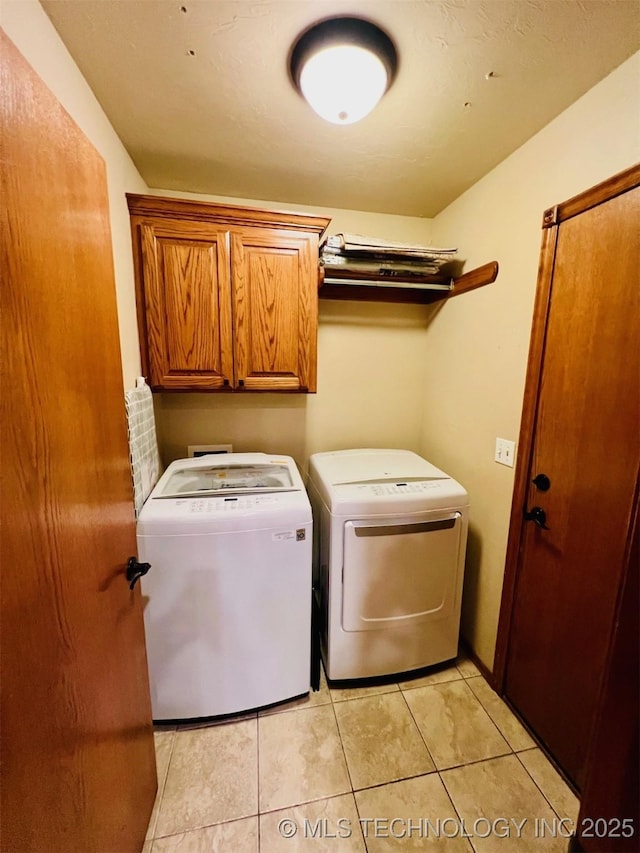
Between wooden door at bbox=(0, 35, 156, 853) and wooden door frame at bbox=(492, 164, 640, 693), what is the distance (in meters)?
1.50

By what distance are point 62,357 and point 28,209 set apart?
254mm

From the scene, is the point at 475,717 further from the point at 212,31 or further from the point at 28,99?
the point at 212,31

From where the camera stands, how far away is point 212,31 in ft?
3.06

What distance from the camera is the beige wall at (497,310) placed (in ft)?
3.59

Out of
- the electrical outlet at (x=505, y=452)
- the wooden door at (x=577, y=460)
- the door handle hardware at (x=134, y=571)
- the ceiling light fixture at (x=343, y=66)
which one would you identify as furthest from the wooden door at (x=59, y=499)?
the electrical outlet at (x=505, y=452)

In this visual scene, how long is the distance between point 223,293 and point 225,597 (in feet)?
4.43

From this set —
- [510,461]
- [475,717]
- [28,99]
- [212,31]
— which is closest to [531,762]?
[475,717]

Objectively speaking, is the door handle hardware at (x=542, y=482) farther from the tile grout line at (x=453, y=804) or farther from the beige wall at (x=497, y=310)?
the tile grout line at (x=453, y=804)

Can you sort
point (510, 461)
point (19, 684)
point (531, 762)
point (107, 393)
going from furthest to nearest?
point (510, 461)
point (531, 762)
point (107, 393)
point (19, 684)

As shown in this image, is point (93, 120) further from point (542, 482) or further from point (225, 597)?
point (542, 482)

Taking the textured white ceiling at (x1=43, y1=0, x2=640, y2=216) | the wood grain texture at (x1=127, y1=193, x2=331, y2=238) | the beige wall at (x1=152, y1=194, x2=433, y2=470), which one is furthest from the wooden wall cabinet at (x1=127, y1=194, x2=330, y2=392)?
the beige wall at (x1=152, y1=194, x2=433, y2=470)

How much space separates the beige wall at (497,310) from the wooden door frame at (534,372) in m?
0.05

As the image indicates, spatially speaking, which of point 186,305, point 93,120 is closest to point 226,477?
point 186,305

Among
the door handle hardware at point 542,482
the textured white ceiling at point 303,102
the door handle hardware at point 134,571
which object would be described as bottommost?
the door handle hardware at point 134,571
